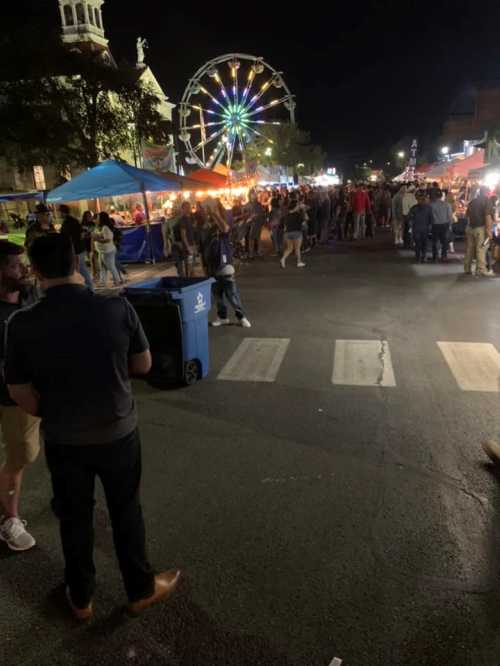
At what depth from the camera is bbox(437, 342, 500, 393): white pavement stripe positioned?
218 inches

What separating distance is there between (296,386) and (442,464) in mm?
1971

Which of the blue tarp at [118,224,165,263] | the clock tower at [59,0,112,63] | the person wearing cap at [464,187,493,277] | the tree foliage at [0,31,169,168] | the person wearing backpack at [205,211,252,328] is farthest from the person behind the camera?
the clock tower at [59,0,112,63]

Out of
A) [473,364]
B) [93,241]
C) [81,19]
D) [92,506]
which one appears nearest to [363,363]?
[473,364]

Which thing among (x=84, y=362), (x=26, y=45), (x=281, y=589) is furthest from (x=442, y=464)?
(x=26, y=45)

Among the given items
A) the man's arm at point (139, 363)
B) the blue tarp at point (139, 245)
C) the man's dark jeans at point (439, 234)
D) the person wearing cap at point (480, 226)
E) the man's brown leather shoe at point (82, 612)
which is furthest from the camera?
the blue tarp at point (139, 245)

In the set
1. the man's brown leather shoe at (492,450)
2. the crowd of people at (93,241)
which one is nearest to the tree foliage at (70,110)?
the crowd of people at (93,241)

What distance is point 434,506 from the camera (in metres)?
3.51

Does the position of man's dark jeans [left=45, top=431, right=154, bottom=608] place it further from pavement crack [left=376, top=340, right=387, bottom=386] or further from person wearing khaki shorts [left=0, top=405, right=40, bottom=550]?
pavement crack [left=376, top=340, right=387, bottom=386]

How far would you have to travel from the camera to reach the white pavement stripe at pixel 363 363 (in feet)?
19.0

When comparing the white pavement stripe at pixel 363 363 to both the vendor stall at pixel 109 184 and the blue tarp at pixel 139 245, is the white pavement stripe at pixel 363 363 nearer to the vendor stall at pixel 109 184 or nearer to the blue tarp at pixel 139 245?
the vendor stall at pixel 109 184

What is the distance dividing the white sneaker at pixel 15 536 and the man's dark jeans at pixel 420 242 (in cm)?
1204

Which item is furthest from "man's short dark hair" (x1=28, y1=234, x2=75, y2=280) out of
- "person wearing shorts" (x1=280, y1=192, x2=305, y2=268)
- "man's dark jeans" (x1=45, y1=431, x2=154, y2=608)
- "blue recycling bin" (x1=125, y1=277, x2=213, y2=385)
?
"person wearing shorts" (x1=280, y1=192, x2=305, y2=268)

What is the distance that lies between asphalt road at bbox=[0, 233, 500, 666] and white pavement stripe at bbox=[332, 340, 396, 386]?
0.08 meters

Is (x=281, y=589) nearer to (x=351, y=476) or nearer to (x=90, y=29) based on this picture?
(x=351, y=476)
